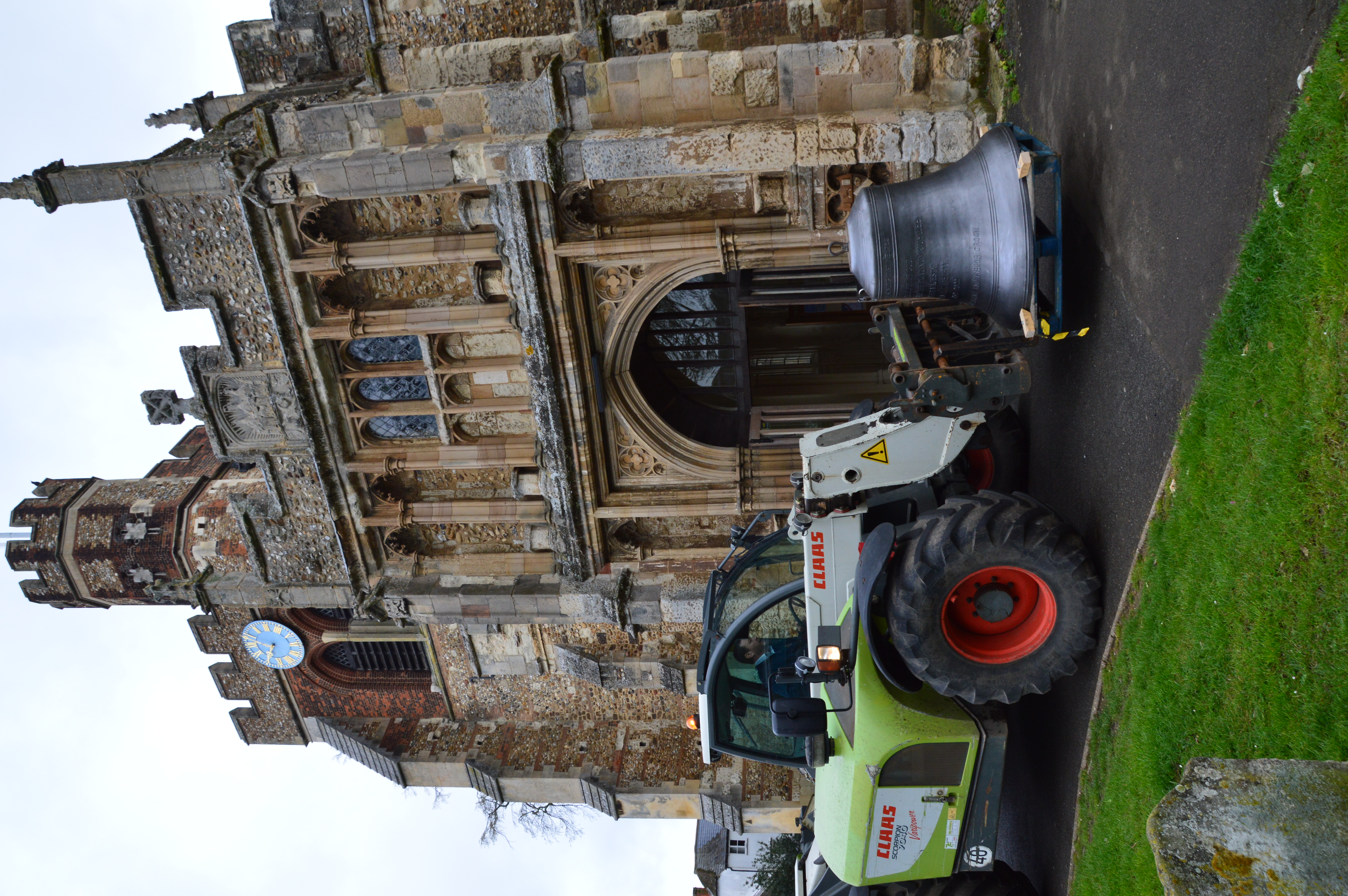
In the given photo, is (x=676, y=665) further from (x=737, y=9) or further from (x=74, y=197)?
(x=74, y=197)

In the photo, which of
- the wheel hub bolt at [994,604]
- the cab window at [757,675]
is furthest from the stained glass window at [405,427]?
the wheel hub bolt at [994,604]

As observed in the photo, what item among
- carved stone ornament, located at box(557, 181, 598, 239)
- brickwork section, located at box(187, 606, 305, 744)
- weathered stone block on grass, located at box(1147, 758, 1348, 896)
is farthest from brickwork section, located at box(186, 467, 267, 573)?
weathered stone block on grass, located at box(1147, 758, 1348, 896)

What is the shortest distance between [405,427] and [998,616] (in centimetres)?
Result: 650

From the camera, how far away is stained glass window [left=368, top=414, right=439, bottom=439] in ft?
30.6

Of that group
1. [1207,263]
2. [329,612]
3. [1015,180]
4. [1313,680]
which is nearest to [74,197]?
[329,612]

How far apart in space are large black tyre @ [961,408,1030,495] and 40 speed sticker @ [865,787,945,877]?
8.13ft

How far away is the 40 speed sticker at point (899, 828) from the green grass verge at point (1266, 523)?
1.47m

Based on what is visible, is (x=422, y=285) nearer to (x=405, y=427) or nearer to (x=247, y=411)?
(x=405, y=427)

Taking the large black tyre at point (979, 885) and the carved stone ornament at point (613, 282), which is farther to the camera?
the carved stone ornament at point (613, 282)

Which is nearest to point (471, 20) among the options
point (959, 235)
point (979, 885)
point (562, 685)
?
point (959, 235)

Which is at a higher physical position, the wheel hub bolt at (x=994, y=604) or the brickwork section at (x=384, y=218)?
the brickwork section at (x=384, y=218)

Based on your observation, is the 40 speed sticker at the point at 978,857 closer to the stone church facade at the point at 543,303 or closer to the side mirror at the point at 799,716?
the side mirror at the point at 799,716

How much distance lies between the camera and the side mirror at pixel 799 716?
18.5 feet

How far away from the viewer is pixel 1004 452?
7.00 meters
